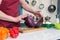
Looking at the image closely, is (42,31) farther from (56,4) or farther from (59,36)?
(56,4)

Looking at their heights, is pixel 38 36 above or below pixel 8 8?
below

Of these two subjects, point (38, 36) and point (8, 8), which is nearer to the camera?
point (38, 36)

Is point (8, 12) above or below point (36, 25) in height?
above

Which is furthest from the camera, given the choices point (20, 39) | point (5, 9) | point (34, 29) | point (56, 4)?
point (56, 4)

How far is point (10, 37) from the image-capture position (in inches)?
40.0

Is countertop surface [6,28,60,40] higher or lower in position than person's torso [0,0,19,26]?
lower

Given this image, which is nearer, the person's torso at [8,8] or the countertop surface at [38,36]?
the countertop surface at [38,36]

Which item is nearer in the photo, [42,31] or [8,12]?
[42,31]

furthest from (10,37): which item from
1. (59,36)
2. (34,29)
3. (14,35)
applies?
(59,36)

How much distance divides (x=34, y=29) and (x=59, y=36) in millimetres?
206

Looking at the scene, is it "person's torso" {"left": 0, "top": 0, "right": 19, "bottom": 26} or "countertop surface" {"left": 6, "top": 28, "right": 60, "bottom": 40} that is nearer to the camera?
"countertop surface" {"left": 6, "top": 28, "right": 60, "bottom": 40}

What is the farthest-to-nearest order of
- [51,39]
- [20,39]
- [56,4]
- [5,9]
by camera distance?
[56,4]
[5,9]
[51,39]
[20,39]

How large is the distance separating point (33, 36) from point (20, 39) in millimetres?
125

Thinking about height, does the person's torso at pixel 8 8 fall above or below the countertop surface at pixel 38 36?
above
